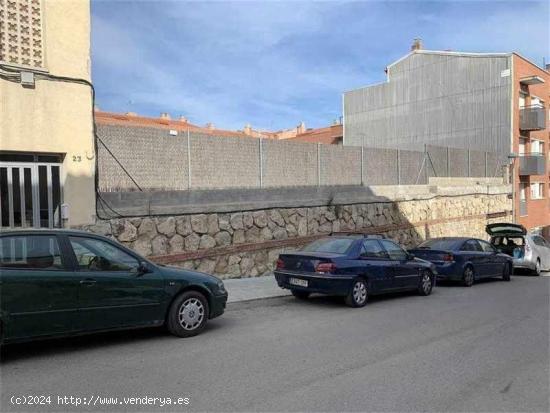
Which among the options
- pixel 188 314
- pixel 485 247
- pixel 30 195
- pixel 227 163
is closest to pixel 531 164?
pixel 485 247

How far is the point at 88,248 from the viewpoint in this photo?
595 centimetres

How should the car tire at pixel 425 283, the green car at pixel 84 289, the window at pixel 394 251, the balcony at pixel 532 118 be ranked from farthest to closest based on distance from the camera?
the balcony at pixel 532 118, the car tire at pixel 425 283, the window at pixel 394 251, the green car at pixel 84 289

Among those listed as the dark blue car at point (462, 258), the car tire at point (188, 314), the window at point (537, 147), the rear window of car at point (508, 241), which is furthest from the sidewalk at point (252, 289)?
the window at point (537, 147)

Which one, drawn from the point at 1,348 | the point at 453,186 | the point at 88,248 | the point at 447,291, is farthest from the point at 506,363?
the point at 453,186

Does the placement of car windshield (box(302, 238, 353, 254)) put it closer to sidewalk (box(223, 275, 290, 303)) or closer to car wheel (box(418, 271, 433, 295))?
sidewalk (box(223, 275, 290, 303))

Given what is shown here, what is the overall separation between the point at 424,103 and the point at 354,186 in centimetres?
1948

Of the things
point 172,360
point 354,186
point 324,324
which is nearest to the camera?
point 172,360

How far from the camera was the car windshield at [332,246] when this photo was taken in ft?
31.5

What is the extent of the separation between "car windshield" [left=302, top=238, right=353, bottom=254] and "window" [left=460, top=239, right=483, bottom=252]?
5471 millimetres

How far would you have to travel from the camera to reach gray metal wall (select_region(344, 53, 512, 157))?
3016cm

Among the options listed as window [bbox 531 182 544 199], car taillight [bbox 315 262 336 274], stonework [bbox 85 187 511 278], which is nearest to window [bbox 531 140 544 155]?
window [bbox 531 182 544 199]

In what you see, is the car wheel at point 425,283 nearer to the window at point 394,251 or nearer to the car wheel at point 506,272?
the window at point 394,251

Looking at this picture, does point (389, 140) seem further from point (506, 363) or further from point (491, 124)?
point (506, 363)

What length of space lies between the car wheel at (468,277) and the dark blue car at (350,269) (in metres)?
3.12
